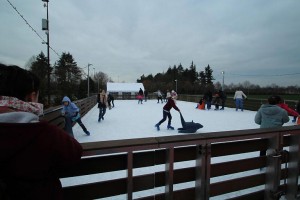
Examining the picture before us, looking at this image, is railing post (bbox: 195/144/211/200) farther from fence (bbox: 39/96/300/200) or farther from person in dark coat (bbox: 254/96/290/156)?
person in dark coat (bbox: 254/96/290/156)

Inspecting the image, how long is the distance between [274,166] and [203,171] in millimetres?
850

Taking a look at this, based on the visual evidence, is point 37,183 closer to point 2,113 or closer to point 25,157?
point 25,157

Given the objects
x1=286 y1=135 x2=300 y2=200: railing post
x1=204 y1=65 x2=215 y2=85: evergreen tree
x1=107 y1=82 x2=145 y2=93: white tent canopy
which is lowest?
x1=286 y1=135 x2=300 y2=200: railing post

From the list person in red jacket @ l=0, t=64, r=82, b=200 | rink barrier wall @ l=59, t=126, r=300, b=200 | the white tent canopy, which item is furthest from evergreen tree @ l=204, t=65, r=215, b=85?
person in red jacket @ l=0, t=64, r=82, b=200

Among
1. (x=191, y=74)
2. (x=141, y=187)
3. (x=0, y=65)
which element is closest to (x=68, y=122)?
(x=141, y=187)

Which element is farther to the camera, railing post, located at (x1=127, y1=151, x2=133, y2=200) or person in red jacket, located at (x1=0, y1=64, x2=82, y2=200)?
railing post, located at (x1=127, y1=151, x2=133, y2=200)

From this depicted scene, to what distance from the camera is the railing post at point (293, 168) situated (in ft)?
7.48

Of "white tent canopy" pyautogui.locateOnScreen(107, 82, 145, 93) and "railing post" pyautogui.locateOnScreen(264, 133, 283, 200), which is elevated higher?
"white tent canopy" pyautogui.locateOnScreen(107, 82, 145, 93)

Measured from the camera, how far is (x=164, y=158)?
1.70 m

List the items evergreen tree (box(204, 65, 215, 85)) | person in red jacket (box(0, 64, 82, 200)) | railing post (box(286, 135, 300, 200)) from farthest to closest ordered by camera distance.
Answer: evergreen tree (box(204, 65, 215, 85))
railing post (box(286, 135, 300, 200))
person in red jacket (box(0, 64, 82, 200))

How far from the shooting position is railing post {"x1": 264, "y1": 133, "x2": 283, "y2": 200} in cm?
212

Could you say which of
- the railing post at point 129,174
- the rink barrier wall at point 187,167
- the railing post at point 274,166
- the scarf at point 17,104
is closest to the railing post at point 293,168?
the rink barrier wall at point 187,167

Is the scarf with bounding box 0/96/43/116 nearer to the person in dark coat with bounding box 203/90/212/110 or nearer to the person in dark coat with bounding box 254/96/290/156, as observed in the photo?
the person in dark coat with bounding box 254/96/290/156

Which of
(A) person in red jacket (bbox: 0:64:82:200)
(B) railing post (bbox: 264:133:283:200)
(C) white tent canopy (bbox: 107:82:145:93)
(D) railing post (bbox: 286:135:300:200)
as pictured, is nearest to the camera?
(A) person in red jacket (bbox: 0:64:82:200)
